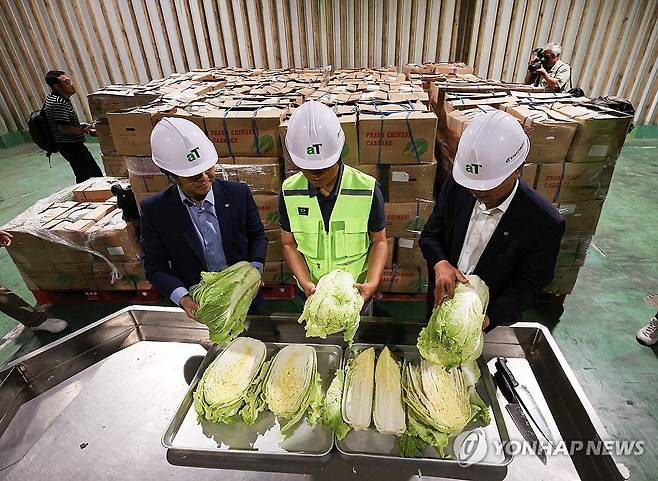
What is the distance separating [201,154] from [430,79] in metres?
5.61

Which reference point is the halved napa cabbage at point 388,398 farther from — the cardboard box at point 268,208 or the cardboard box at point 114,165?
the cardboard box at point 114,165

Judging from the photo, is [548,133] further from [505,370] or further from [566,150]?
[505,370]

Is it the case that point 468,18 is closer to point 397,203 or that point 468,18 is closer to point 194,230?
point 397,203

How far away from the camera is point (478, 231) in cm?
223

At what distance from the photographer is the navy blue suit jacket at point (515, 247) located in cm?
202

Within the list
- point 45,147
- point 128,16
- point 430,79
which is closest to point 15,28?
point 128,16

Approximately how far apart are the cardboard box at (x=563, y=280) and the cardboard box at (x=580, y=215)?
46 centimetres

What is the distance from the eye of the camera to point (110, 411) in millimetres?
1797

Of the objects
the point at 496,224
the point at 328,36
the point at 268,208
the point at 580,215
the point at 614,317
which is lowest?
the point at 614,317

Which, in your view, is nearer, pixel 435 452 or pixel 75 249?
pixel 435 452

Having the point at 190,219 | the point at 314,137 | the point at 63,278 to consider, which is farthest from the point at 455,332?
the point at 63,278

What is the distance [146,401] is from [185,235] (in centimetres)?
101

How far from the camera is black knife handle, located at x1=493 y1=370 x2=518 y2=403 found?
1.75 m

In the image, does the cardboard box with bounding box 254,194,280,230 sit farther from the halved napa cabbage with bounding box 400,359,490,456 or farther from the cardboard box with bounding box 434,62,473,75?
the cardboard box with bounding box 434,62,473,75
